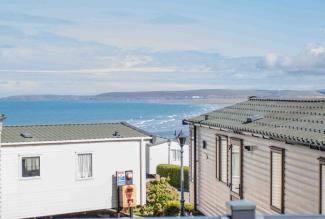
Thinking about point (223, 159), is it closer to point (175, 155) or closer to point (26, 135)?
Answer: point (26, 135)

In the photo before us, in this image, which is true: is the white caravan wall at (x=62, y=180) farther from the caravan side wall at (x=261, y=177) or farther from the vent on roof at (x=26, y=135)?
the caravan side wall at (x=261, y=177)

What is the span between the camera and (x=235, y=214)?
574 centimetres

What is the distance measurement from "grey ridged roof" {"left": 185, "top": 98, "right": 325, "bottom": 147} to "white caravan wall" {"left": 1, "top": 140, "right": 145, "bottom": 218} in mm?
4738

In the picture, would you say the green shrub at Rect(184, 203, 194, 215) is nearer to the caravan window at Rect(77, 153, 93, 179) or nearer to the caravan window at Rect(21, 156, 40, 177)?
the caravan window at Rect(77, 153, 93, 179)

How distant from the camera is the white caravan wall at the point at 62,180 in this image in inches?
800

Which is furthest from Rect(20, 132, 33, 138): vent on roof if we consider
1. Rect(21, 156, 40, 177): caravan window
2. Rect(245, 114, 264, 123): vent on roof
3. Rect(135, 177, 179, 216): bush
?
Rect(245, 114, 264, 123): vent on roof

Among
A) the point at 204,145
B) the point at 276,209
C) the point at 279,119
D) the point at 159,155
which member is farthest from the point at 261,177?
the point at 159,155

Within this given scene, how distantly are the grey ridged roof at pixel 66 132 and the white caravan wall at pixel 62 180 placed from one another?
13.0 inches

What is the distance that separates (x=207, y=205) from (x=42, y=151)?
279 inches

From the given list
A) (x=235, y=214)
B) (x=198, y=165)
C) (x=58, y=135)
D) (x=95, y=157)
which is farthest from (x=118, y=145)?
(x=235, y=214)

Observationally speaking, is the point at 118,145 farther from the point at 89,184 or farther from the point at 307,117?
the point at 307,117

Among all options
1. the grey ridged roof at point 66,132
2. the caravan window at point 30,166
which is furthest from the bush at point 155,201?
the caravan window at point 30,166

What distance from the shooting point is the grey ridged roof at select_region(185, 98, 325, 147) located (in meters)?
11.5

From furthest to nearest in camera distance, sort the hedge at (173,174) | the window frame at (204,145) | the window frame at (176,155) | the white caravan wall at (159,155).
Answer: the window frame at (176,155) < the white caravan wall at (159,155) < the hedge at (173,174) < the window frame at (204,145)
